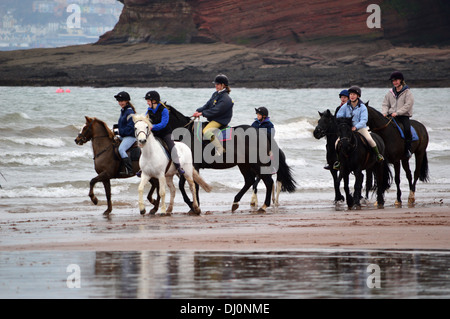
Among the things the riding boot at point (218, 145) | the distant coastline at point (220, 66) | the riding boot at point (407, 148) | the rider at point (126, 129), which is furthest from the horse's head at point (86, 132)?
the distant coastline at point (220, 66)

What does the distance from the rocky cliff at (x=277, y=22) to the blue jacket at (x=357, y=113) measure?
96.9 metres

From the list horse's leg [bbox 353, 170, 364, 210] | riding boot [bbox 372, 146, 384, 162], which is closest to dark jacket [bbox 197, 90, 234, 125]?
horse's leg [bbox 353, 170, 364, 210]

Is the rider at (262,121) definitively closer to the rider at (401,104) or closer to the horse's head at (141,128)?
the rider at (401,104)

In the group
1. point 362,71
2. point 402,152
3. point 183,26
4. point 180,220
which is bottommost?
point 180,220

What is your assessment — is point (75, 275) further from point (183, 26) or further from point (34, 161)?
point (183, 26)

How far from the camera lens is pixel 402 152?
15016 mm

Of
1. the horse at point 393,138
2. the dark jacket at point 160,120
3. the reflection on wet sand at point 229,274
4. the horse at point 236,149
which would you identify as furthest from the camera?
the horse at point 393,138

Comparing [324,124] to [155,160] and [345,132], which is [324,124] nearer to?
[345,132]

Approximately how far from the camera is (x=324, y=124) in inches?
560

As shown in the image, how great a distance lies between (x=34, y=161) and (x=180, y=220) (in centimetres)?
1087

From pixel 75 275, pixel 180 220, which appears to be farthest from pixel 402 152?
pixel 75 275

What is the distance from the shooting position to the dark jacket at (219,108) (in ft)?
44.1

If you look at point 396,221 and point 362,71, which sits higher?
point 362,71

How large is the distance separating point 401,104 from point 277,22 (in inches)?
3974
